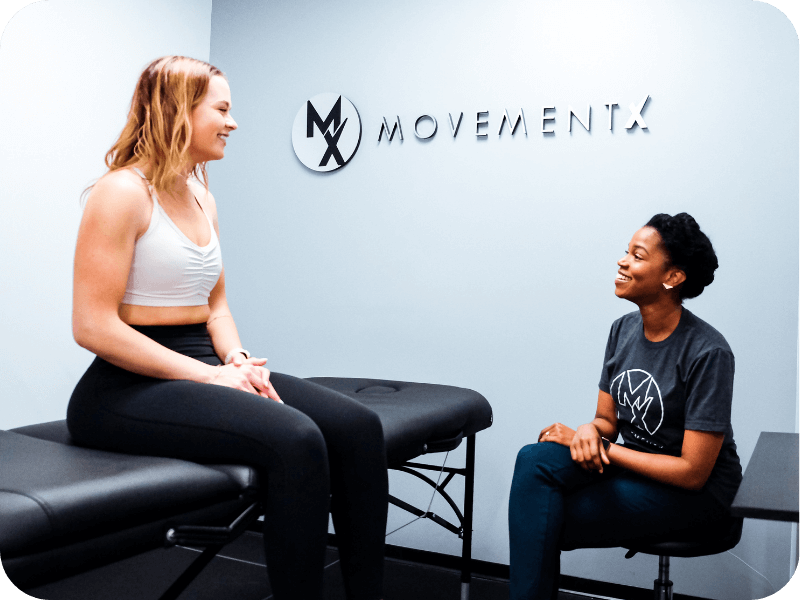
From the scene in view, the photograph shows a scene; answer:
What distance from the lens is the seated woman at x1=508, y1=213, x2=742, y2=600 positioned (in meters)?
1.44

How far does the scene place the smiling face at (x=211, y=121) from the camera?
1.40 m

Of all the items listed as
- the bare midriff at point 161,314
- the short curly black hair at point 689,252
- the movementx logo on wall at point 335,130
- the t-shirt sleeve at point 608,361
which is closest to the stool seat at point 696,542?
the t-shirt sleeve at point 608,361

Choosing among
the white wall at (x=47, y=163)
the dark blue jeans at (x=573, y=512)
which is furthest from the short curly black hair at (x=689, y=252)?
the white wall at (x=47, y=163)

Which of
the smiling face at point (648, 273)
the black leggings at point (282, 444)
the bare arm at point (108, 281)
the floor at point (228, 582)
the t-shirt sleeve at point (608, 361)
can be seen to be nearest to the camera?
the black leggings at point (282, 444)

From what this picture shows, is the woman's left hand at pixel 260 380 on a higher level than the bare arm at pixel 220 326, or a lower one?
lower

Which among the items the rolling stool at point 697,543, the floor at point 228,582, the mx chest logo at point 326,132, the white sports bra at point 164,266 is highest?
the mx chest logo at point 326,132

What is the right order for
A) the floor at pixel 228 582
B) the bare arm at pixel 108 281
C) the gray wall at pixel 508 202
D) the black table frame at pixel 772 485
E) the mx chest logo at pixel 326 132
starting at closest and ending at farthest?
1. the black table frame at pixel 772 485
2. the bare arm at pixel 108 281
3. the gray wall at pixel 508 202
4. the floor at pixel 228 582
5. the mx chest logo at pixel 326 132

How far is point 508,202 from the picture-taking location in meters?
2.31

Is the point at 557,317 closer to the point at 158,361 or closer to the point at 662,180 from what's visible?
the point at 662,180

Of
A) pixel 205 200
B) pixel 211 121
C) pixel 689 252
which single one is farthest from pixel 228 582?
pixel 689 252

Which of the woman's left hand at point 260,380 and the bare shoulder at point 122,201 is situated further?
the woman's left hand at point 260,380

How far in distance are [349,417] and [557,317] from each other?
1.12 metres

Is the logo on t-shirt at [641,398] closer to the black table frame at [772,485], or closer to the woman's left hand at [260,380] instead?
the black table frame at [772,485]

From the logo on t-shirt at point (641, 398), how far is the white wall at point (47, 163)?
171 cm
